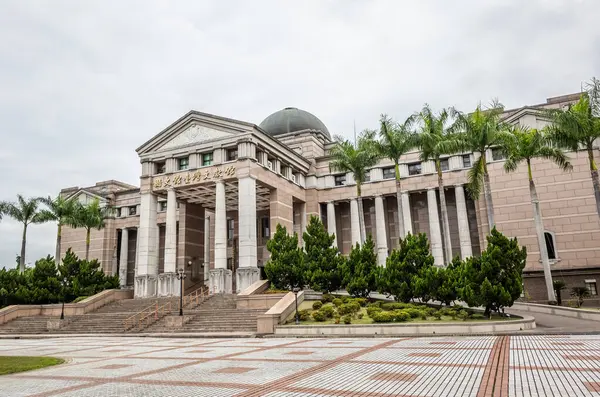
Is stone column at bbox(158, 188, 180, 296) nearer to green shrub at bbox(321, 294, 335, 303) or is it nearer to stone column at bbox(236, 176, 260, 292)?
stone column at bbox(236, 176, 260, 292)

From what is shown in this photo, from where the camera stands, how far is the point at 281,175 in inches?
1548

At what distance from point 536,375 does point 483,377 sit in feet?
3.54

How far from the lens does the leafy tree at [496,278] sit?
68.5 feet

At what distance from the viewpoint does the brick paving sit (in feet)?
26.9

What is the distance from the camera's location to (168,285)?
36.1 metres

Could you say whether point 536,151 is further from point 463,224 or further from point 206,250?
point 206,250

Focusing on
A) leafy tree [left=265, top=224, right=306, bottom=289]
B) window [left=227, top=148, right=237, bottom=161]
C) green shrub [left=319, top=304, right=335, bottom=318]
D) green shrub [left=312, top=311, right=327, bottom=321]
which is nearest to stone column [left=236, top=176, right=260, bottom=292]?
leafy tree [left=265, top=224, right=306, bottom=289]

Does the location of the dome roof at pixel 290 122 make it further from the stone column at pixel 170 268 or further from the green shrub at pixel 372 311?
the green shrub at pixel 372 311

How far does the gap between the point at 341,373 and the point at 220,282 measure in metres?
24.7

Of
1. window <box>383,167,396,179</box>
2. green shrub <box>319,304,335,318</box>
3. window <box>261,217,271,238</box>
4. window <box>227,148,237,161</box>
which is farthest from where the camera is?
window <box>261,217,271,238</box>

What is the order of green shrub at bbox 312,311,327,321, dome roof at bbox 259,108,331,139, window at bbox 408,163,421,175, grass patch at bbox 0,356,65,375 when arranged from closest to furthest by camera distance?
1. grass patch at bbox 0,356,65,375
2. green shrub at bbox 312,311,327,321
3. window at bbox 408,163,421,175
4. dome roof at bbox 259,108,331,139

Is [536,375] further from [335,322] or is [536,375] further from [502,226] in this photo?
[502,226]

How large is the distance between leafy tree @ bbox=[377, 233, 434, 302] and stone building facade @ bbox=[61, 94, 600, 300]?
36.7ft

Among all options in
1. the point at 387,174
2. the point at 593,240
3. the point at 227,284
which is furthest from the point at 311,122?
the point at 593,240
